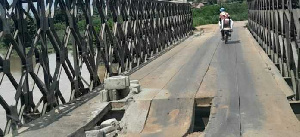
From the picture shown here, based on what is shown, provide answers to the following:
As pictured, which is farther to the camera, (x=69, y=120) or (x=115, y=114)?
(x=115, y=114)

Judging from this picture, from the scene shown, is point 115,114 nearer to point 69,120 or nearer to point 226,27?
point 69,120

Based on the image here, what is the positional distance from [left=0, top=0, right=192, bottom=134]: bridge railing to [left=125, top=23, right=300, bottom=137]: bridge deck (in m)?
1.27

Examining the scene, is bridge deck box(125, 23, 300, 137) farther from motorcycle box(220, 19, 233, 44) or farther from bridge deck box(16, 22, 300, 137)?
motorcycle box(220, 19, 233, 44)

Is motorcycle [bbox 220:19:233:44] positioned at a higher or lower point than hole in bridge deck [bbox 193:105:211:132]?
higher

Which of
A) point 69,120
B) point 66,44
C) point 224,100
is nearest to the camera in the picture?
point 69,120

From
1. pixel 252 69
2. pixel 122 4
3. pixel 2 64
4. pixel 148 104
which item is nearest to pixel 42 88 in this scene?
pixel 2 64

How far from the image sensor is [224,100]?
684 centimetres

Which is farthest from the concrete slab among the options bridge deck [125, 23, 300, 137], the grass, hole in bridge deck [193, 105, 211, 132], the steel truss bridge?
the grass

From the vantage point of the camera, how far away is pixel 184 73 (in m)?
10.1

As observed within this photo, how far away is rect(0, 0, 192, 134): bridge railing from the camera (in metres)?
6.64

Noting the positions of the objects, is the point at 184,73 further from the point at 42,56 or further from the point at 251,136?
the point at 251,136

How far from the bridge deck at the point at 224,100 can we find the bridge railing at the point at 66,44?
127 centimetres

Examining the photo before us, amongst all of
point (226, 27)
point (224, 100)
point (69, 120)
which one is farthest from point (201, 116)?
point (226, 27)

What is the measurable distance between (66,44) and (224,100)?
10.2 ft
